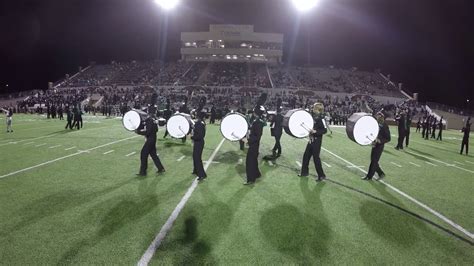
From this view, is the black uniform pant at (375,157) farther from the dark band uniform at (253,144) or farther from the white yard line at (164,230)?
the white yard line at (164,230)

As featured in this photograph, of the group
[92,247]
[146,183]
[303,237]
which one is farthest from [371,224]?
[146,183]

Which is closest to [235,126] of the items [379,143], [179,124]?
[179,124]

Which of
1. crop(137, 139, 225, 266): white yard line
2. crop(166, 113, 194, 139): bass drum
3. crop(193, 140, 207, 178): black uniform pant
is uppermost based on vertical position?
crop(166, 113, 194, 139): bass drum

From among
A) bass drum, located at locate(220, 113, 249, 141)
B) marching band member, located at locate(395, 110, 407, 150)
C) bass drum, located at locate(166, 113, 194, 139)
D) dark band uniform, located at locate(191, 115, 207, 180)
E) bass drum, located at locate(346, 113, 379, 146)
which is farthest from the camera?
marching band member, located at locate(395, 110, 407, 150)

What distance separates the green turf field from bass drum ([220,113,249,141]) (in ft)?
4.29

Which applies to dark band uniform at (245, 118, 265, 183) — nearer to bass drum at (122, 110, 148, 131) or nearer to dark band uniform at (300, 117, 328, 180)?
dark band uniform at (300, 117, 328, 180)

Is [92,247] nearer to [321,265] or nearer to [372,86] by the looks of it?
[321,265]

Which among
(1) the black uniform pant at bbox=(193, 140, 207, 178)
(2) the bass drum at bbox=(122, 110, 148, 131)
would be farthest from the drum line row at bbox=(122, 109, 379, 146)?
(1) the black uniform pant at bbox=(193, 140, 207, 178)

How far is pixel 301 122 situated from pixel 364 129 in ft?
6.00

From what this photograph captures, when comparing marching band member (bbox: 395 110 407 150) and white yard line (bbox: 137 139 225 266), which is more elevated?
marching band member (bbox: 395 110 407 150)

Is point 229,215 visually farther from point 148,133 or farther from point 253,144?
point 148,133

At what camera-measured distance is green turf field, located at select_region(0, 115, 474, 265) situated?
493cm

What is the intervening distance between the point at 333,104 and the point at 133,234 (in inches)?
Result: 2006

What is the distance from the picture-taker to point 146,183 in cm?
903
